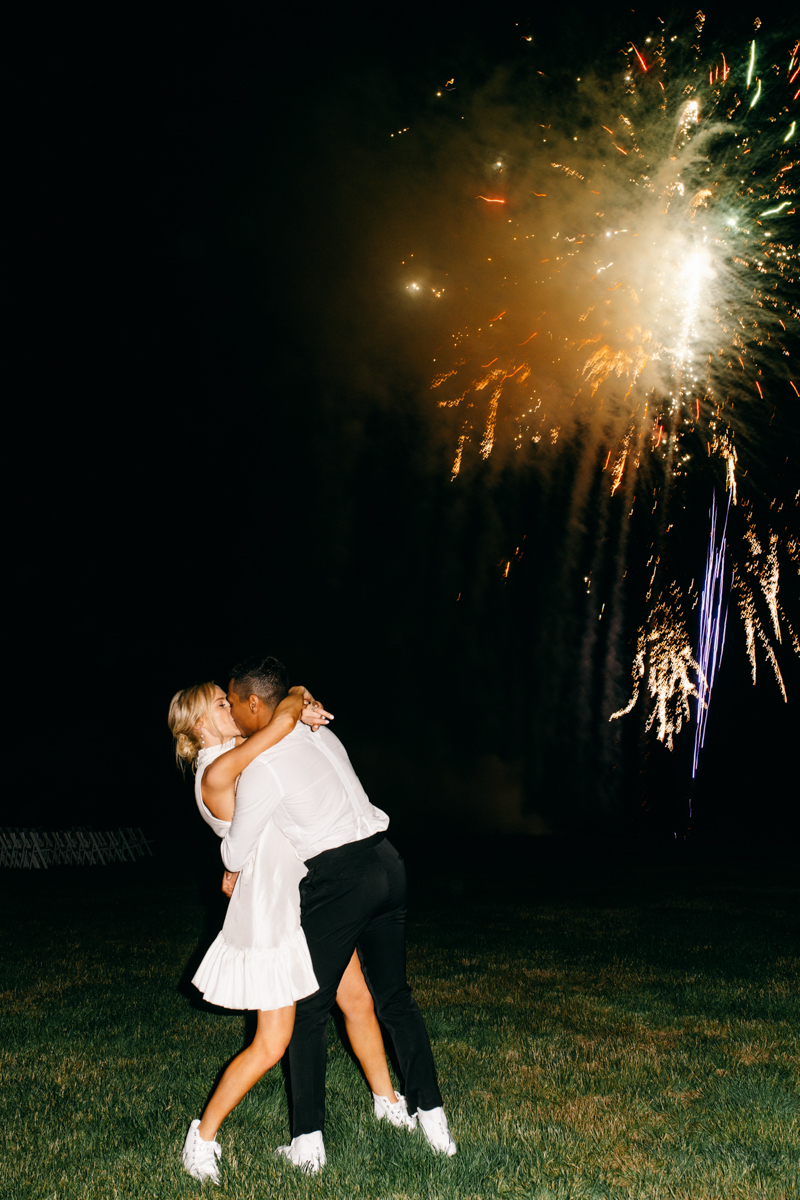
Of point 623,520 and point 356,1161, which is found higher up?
point 623,520

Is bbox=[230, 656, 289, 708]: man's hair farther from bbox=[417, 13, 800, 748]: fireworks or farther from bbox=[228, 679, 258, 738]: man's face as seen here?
bbox=[417, 13, 800, 748]: fireworks

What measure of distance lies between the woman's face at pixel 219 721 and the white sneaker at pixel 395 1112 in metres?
1.72

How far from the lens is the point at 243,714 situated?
3492mm

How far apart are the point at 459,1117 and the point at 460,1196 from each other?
2.77 ft

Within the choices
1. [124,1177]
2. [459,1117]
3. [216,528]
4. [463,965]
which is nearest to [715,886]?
[463,965]

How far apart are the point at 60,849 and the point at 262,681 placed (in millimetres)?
19337

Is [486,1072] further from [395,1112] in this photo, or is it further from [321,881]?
[321,881]

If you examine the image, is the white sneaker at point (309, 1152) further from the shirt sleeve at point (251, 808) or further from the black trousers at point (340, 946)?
the shirt sleeve at point (251, 808)

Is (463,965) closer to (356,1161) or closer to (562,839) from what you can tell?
(356,1161)

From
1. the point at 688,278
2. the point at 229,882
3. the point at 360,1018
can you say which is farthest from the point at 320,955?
the point at 688,278

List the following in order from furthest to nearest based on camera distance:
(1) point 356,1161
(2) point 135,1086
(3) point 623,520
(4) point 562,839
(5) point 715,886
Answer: (4) point 562,839
(3) point 623,520
(5) point 715,886
(2) point 135,1086
(1) point 356,1161

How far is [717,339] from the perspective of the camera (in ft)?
47.1

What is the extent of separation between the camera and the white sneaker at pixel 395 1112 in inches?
150

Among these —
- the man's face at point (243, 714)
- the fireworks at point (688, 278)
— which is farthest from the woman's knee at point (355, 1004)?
the fireworks at point (688, 278)
